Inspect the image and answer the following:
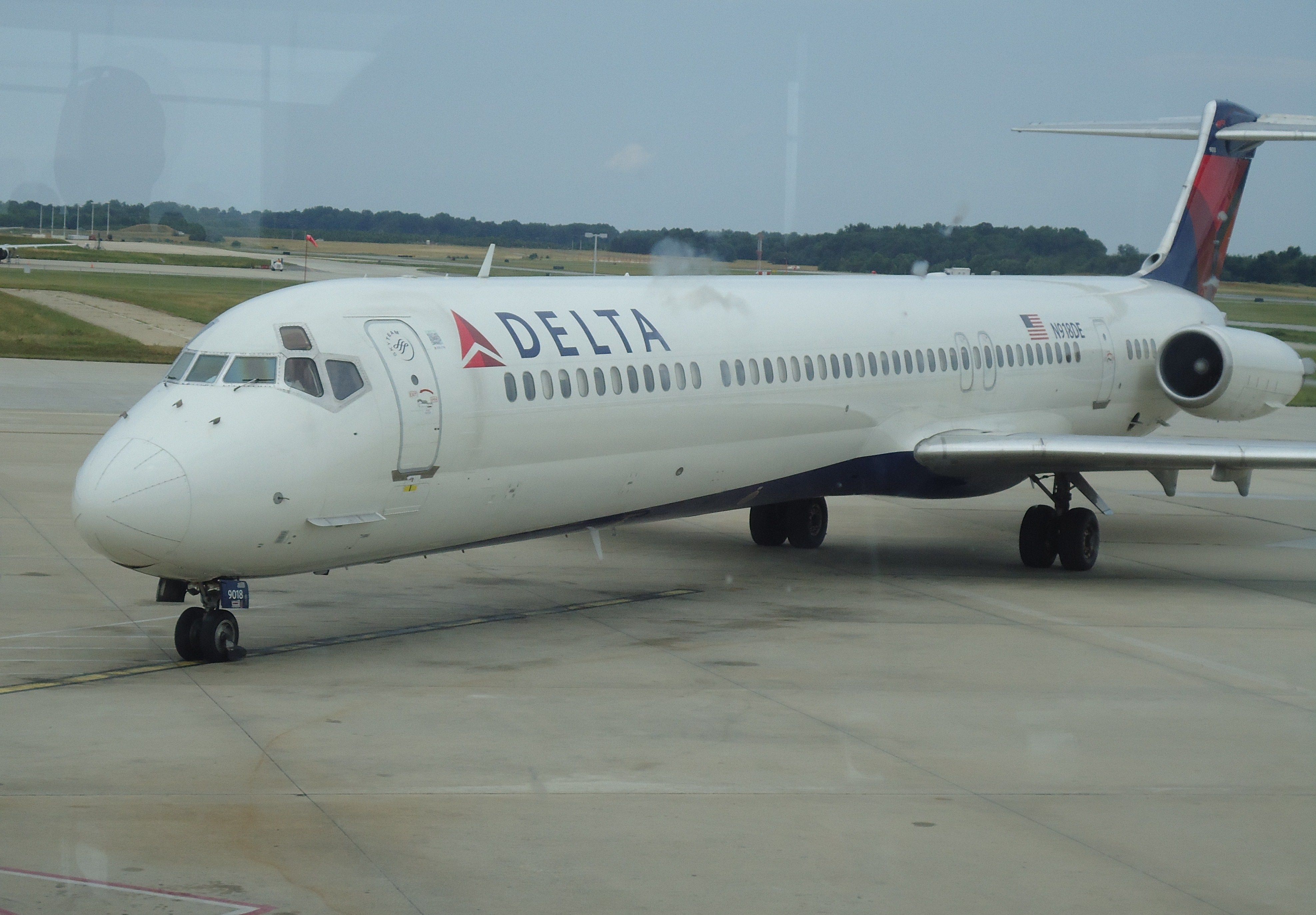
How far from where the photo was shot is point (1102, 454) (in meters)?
16.8

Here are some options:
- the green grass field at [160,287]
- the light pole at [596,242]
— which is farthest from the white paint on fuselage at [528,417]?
the green grass field at [160,287]

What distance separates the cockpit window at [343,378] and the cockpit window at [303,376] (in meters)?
0.09

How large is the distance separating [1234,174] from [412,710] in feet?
56.4

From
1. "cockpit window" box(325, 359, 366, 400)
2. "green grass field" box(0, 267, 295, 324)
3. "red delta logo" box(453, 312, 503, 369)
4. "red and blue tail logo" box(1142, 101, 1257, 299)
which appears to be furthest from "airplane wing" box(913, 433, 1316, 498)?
"green grass field" box(0, 267, 295, 324)

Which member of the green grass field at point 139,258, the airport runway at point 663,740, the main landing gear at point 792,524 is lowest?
the airport runway at point 663,740

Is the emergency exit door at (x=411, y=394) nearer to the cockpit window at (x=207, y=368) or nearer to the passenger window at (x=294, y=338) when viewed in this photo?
the passenger window at (x=294, y=338)

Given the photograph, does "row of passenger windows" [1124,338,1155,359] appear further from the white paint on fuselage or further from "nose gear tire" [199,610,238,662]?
"nose gear tire" [199,610,238,662]

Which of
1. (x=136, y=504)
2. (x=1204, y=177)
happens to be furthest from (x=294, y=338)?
(x=1204, y=177)

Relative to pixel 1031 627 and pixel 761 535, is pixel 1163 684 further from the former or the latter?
pixel 761 535

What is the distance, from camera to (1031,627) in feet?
47.9

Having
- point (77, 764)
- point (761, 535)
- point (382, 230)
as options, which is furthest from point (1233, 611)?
point (382, 230)

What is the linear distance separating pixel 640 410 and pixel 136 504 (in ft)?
16.1

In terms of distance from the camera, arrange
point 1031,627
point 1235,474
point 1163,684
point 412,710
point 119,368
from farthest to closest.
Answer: point 119,368 → point 1235,474 → point 1031,627 → point 1163,684 → point 412,710

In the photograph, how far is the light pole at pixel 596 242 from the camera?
62.4 feet
